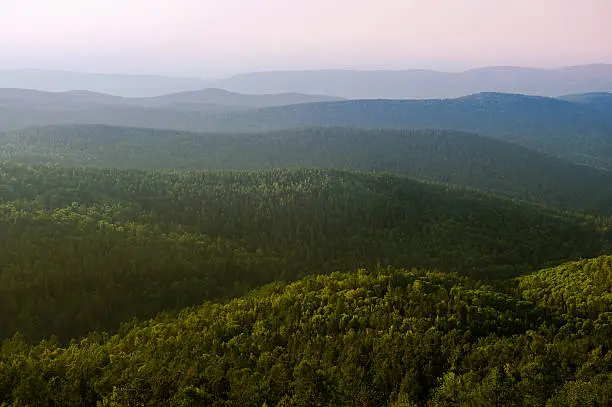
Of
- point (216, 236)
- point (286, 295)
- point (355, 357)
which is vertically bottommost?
point (216, 236)

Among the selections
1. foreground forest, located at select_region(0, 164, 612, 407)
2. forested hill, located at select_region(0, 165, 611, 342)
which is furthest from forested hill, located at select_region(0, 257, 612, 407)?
forested hill, located at select_region(0, 165, 611, 342)

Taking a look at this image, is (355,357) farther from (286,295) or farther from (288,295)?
(286,295)

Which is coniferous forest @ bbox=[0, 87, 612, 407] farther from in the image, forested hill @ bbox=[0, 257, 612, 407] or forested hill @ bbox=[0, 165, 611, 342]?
forested hill @ bbox=[0, 165, 611, 342]

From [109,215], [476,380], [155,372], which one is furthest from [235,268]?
[476,380]

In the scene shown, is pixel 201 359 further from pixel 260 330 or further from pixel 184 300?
pixel 184 300

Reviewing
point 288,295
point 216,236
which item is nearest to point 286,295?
point 288,295

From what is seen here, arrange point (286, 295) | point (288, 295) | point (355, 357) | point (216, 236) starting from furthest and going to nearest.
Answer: point (216, 236), point (286, 295), point (288, 295), point (355, 357)

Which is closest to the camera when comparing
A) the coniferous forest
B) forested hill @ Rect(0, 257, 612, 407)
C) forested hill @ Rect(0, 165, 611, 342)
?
forested hill @ Rect(0, 257, 612, 407)
